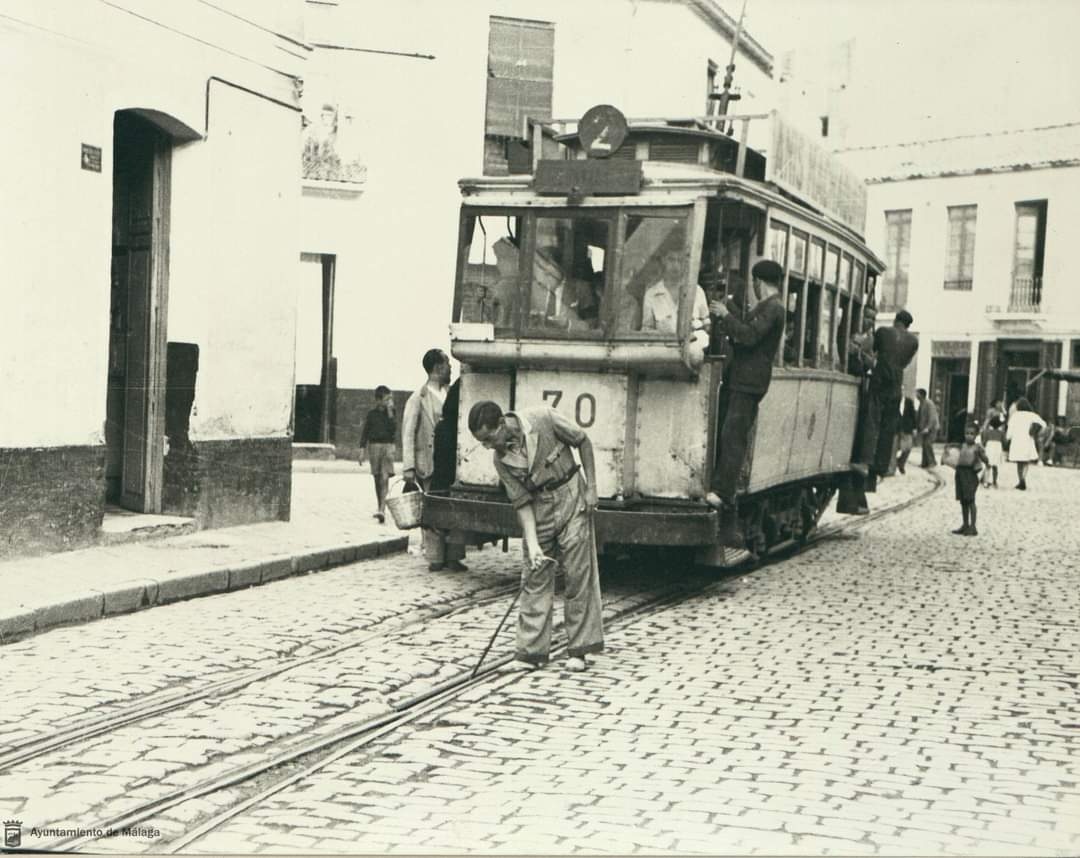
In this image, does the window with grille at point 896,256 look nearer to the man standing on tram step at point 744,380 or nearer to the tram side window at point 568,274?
the man standing on tram step at point 744,380

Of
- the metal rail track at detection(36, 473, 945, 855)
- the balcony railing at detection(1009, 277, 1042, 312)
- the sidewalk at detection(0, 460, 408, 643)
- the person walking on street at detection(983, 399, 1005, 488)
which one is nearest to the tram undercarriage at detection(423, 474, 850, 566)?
the metal rail track at detection(36, 473, 945, 855)

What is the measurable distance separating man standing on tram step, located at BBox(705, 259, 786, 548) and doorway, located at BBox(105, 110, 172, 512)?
16.9 ft

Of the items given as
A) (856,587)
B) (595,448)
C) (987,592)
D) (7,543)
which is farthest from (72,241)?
(987,592)

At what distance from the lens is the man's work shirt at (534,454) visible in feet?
25.3

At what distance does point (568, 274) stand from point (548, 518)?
3.11 metres

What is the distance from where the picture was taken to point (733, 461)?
A: 34.6ft

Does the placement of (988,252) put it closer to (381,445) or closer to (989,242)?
(989,242)

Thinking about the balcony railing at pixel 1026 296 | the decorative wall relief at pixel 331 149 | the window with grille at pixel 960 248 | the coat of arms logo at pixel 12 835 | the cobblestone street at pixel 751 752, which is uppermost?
the decorative wall relief at pixel 331 149

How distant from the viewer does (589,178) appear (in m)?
10.5

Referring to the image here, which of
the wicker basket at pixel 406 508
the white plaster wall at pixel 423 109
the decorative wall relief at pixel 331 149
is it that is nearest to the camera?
the wicker basket at pixel 406 508

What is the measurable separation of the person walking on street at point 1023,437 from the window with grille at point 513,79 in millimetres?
9417

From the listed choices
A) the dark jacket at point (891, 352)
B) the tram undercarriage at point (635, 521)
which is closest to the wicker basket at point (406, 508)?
the tram undercarriage at point (635, 521)

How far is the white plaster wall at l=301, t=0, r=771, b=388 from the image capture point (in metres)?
23.1

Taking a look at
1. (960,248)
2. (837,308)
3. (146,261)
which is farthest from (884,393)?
(960,248)
